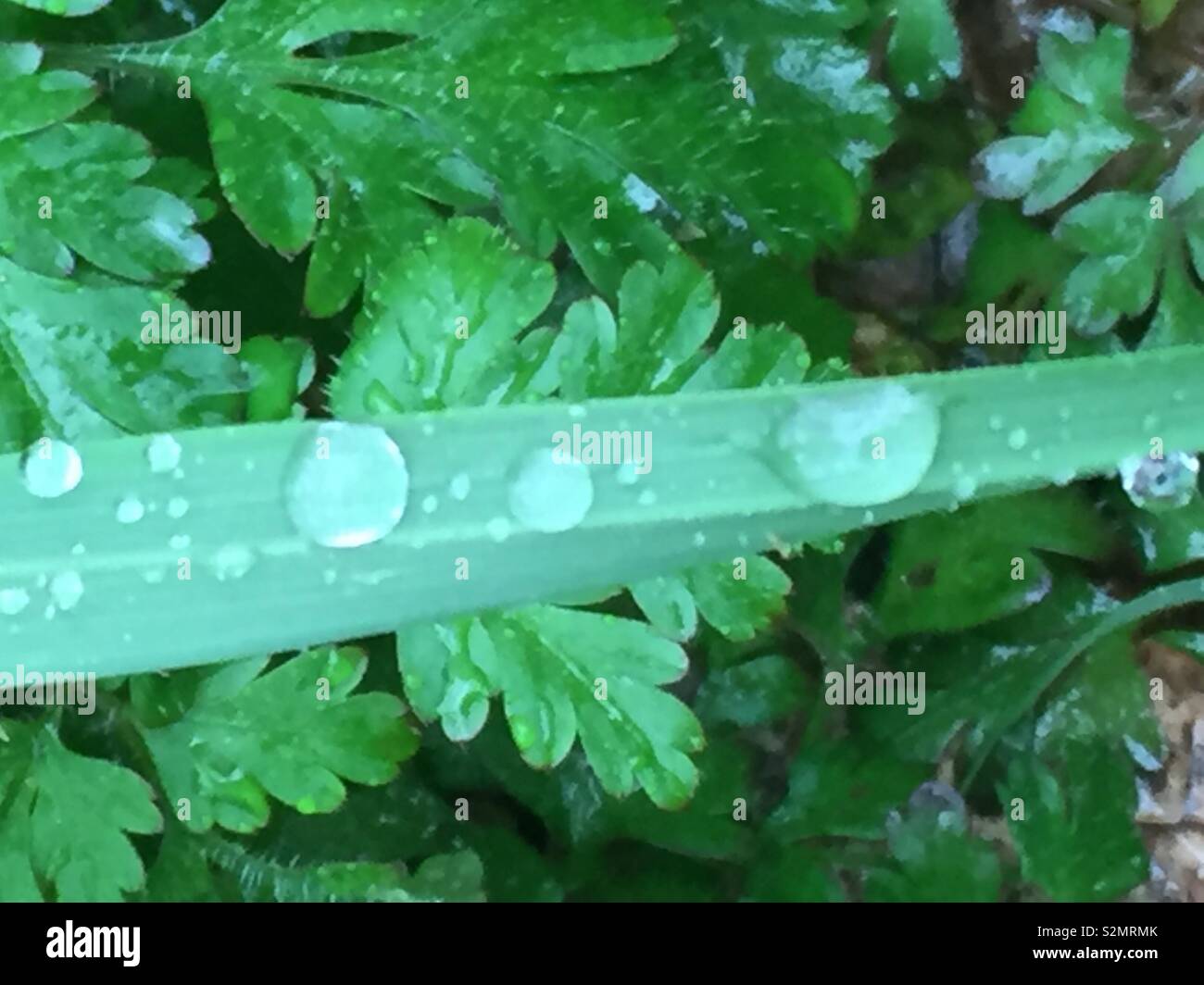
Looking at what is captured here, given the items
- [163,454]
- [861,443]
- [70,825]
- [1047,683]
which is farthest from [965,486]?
[70,825]

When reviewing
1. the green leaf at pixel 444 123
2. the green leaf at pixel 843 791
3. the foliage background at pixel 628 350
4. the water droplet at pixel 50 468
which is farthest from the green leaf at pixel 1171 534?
the water droplet at pixel 50 468

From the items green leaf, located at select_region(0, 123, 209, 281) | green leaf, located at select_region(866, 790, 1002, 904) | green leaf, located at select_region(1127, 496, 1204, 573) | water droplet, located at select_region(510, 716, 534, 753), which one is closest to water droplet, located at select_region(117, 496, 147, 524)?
green leaf, located at select_region(0, 123, 209, 281)

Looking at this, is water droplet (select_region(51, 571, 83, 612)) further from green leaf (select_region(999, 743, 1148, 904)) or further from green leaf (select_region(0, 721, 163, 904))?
green leaf (select_region(999, 743, 1148, 904))

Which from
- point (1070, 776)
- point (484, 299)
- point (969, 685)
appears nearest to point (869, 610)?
point (969, 685)

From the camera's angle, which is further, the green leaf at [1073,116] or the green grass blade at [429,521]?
the green leaf at [1073,116]

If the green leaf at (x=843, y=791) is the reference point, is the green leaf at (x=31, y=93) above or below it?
above

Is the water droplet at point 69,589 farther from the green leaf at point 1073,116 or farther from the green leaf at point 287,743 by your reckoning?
the green leaf at point 1073,116

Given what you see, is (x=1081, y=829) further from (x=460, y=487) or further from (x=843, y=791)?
(x=460, y=487)

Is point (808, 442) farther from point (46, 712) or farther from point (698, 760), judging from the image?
point (46, 712)
